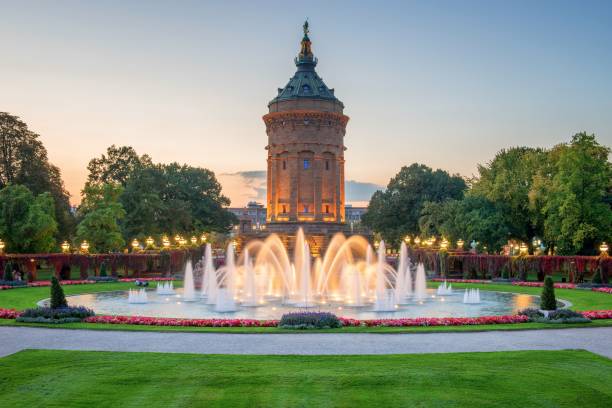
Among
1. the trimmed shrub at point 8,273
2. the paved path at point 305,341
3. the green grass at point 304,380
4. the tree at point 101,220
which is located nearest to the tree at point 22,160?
the tree at point 101,220

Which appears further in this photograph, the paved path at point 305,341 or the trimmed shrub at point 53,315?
the trimmed shrub at point 53,315

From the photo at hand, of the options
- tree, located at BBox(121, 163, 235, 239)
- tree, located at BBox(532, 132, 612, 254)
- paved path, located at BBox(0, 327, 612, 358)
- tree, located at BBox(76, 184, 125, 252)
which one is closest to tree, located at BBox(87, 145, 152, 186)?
tree, located at BBox(121, 163, 235, 239)

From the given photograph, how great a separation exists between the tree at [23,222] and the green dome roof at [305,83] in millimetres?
42365

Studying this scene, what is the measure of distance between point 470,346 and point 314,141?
69.3 metres

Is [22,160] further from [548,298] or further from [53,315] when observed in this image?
[548,298]

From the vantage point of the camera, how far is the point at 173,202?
229 ft

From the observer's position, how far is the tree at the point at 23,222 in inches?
1880

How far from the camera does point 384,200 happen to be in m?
78.6

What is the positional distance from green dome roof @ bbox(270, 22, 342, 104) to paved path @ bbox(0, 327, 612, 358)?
68.0 meters

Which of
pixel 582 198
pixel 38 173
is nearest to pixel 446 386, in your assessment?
pixel 582 198

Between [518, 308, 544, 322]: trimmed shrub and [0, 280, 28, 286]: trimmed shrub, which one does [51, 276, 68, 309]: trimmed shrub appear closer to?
[518, 308, 544, 322]: trimmed shrub

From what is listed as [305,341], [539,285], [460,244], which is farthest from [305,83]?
[305,341]

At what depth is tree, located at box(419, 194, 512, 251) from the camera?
52125 mm

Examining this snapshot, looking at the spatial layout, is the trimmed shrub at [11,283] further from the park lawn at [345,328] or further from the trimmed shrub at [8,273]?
the park lawn at [345,328]
